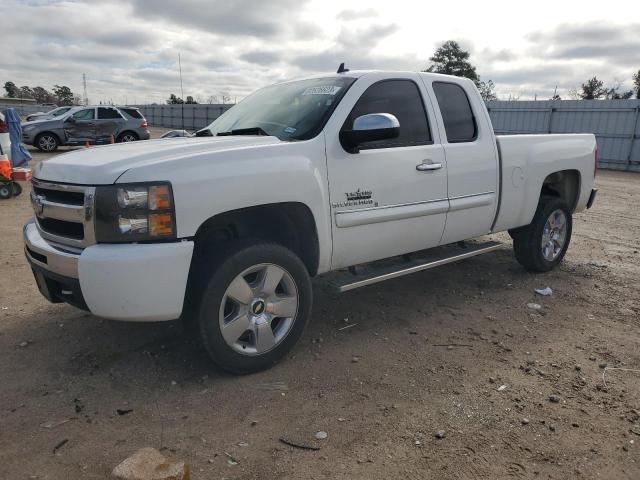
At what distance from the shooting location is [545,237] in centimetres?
558

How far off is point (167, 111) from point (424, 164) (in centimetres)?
4099

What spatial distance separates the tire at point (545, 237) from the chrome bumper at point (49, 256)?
435cm

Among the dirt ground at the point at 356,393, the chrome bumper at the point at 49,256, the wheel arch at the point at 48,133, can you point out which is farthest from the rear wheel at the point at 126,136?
the chrome bumper at the point at 49,256

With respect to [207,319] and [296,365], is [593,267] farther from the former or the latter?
[207,319]

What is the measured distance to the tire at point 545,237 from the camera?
543cm

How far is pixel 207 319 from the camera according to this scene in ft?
10.1

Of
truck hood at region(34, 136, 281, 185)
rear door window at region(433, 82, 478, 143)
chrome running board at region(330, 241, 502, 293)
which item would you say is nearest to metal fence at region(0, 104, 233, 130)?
rear door window at region(433, 82, 478, 143)

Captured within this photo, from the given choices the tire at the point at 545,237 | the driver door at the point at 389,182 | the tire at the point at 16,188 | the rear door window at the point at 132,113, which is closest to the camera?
the driver door at the point at 389,182

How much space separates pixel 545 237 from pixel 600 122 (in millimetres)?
15746

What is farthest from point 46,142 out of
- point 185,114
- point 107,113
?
point 185,114

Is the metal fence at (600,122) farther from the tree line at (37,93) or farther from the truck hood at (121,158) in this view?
the tree line at (37,93)

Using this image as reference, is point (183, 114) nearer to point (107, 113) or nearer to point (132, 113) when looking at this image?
point (132, 113)

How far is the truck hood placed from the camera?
287 cm

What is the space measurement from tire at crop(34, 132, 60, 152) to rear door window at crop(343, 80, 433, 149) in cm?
1781
